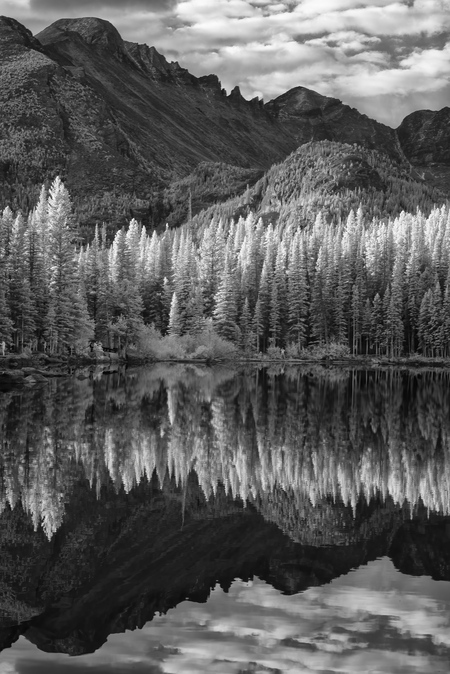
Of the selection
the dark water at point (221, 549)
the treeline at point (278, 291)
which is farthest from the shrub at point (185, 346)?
the dark water at point (221, 549)

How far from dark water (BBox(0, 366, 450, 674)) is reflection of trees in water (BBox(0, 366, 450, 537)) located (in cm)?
11

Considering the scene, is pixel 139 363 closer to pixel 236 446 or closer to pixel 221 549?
pixel 236 446

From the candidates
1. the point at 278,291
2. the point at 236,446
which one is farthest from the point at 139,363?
the point at 236,446

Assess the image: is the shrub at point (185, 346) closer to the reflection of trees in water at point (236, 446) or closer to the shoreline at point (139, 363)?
the shoreline at point (139, 363)

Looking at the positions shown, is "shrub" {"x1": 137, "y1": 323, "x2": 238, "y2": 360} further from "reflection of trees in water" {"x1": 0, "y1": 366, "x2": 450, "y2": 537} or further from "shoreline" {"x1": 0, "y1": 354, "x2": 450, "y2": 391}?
"reflection of trees in water" {"x1": 0, "y1": 366, "x2": 450, "y2": 537}

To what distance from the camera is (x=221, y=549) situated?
1524cm

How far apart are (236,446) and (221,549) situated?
12.8m

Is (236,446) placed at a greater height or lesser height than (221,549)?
lesser

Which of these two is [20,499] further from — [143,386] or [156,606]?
[143,386]

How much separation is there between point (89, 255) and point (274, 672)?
94.1 meters

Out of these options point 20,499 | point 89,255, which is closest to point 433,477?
point 20,499

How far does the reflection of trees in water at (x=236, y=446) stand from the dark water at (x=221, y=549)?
4.3 inches

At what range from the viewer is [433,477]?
23219 mm

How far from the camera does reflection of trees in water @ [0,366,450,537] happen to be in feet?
67.3
